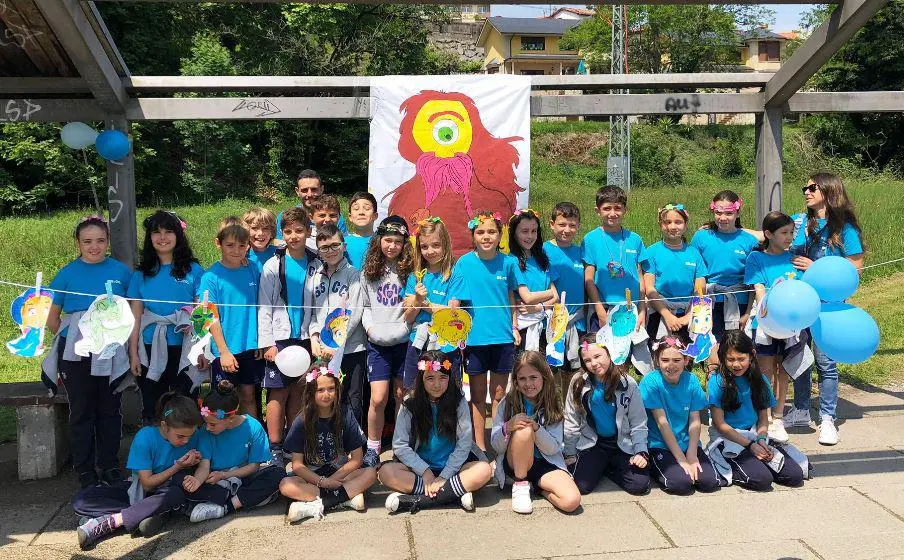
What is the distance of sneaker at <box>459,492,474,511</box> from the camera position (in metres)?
4.03

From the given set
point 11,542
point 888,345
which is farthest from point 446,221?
point 888,345

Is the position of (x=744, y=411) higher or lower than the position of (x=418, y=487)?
higher

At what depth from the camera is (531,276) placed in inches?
189

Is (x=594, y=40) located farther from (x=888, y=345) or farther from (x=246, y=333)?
(x=246, y=333)

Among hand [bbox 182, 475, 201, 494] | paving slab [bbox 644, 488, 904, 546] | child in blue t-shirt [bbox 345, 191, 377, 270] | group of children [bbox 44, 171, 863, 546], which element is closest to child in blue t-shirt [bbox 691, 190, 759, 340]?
group of children [bbox 44, 171, 863, 546]

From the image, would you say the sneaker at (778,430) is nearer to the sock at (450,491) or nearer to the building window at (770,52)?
the sock at (450,491)

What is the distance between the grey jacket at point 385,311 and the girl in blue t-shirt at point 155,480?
1133 mm

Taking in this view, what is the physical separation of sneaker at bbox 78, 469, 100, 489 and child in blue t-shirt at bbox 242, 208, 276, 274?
1.52m

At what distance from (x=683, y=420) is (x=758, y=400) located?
479 millimetres

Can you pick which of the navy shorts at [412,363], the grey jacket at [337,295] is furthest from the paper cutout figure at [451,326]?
the grey jacket at [337,295]

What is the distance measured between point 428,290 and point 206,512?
68.6 inches

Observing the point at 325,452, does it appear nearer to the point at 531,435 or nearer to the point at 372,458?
the point at 372,458

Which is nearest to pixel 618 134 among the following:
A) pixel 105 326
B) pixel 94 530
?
pixel 105 326

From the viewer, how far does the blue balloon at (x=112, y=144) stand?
16.0 feet
